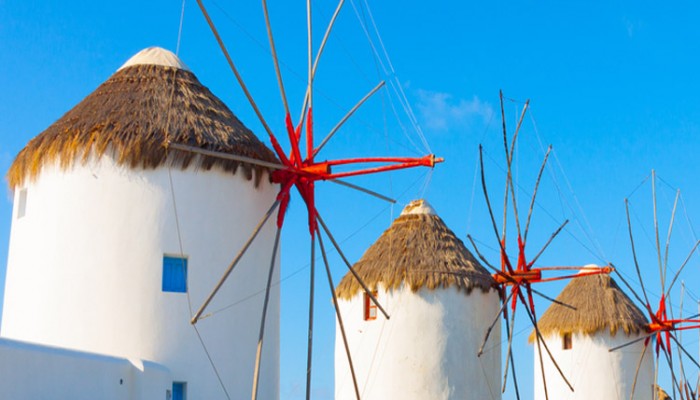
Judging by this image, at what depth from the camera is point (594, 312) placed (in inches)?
1211

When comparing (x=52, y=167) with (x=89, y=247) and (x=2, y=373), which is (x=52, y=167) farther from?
(x=2, y=373)

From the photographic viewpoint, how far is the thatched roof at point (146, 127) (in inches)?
613

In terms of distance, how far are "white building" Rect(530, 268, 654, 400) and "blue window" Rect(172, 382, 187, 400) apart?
56.9 ft

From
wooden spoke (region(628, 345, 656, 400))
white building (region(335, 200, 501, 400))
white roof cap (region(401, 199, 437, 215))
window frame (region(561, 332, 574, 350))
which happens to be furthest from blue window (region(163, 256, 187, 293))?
window frame (region(561, 332, 574, 350))

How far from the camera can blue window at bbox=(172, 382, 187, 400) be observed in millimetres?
15375

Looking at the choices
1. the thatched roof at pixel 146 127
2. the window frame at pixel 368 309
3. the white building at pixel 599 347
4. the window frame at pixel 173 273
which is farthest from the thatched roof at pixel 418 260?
the window frame at pixel 173 273

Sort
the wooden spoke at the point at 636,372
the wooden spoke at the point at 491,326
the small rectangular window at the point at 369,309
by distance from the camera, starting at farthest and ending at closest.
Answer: the wooden spoke at the point at 636,372, the small rectangular window at the point at 369,309, the wooden spoke at the point at 491,326

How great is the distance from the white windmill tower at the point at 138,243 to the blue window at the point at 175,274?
0.01m

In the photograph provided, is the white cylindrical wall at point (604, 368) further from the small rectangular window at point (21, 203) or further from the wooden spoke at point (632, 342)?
the small rectangular window at point (21, 203)

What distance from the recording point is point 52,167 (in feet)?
52.4

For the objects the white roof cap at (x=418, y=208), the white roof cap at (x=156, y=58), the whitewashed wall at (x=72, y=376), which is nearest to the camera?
the whitewashed wall at (x=72, y=376)

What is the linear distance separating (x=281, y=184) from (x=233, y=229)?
102 cm

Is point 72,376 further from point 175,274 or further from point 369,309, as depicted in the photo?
point 369,309

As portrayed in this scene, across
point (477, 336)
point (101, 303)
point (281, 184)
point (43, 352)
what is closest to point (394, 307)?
point (477, 336)
